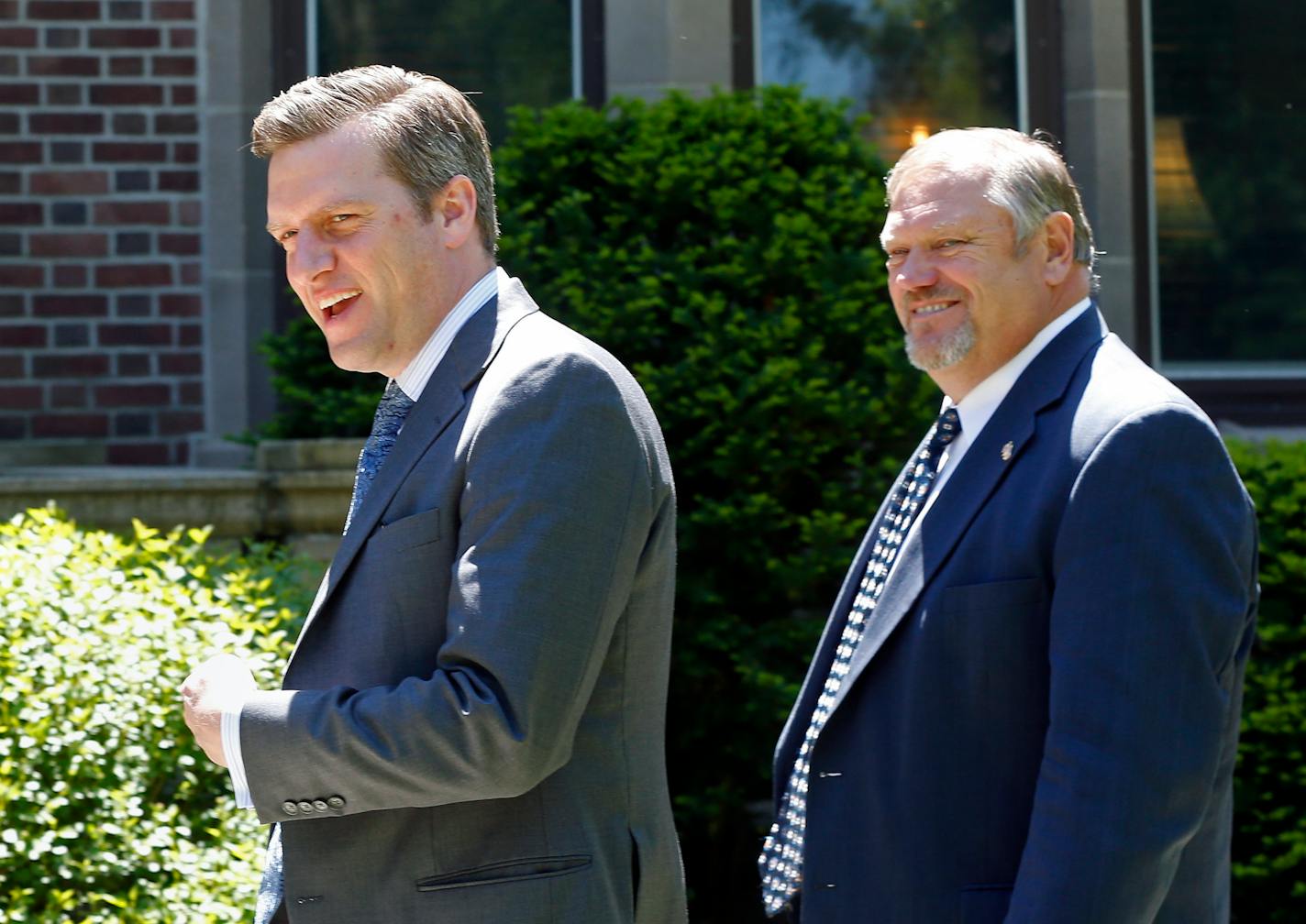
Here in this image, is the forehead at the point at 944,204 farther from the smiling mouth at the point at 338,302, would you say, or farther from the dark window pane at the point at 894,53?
the dark window pane at the point at 894,53

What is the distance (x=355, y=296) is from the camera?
2.30 m

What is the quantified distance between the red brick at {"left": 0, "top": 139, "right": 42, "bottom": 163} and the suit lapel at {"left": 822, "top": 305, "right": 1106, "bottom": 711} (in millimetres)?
5226

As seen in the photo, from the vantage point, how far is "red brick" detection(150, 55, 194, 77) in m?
6.53

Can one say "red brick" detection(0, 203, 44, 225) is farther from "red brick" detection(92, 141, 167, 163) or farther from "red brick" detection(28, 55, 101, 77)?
"red brick" detection(28, 55, 101, 77)

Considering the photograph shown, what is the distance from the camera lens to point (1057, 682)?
6.62 feet

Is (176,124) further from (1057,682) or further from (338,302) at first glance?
(1057,682)

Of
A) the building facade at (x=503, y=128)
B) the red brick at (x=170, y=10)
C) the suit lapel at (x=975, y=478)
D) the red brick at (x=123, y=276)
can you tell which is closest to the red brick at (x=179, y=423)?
the building facade at (x=503, y=128)

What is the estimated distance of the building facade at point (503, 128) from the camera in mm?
6492

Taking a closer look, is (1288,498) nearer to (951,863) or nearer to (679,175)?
(679,175)

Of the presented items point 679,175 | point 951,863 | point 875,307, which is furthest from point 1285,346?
point 951,863

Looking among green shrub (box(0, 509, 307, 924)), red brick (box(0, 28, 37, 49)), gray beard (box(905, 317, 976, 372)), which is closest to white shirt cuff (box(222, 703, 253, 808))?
gray beard (box(905, 317, 976, 372))

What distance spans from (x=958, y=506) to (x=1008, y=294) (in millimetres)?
342

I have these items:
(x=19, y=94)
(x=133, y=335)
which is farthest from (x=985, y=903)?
(x=19, y=94)

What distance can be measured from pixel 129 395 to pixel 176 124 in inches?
44.2
